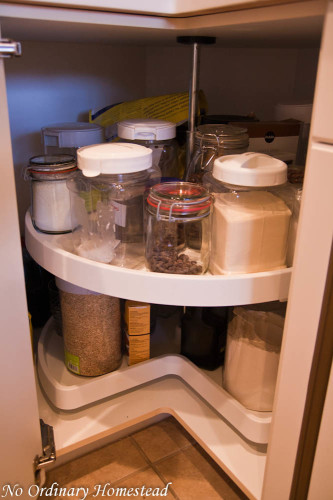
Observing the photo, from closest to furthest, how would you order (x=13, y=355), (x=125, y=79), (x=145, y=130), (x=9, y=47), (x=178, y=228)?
(x=9, y=47) → (x=13, y=355) → (x=178, y=228) → (x=145, y=130) → (x=125, y=79)

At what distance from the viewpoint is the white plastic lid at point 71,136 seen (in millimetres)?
884

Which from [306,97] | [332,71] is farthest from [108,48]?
[332,71]

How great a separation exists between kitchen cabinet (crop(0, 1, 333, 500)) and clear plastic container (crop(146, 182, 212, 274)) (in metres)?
0.07

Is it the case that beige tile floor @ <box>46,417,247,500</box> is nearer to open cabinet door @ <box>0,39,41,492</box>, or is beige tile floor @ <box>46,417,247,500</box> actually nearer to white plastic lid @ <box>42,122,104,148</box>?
open cabinet door @ <box>0,39,41,492</box>

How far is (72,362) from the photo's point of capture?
855 millimetres

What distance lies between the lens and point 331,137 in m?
0.43

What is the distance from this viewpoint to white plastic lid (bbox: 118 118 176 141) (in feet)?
2.62

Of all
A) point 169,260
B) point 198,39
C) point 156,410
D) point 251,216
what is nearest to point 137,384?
point 156,410

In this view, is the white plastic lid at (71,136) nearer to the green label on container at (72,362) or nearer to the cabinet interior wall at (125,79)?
the cabinet interior wall at (125,79)

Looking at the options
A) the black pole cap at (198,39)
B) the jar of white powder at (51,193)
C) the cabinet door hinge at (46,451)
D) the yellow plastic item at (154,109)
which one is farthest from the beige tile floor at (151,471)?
the black pole cap at (198,39)

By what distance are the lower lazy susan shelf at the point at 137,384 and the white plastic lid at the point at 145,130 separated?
0.43 meters

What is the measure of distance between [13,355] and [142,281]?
0.65ft

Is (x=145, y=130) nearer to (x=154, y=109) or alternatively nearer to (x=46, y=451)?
(x=154, y=109)

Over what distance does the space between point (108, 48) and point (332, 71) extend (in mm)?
815
